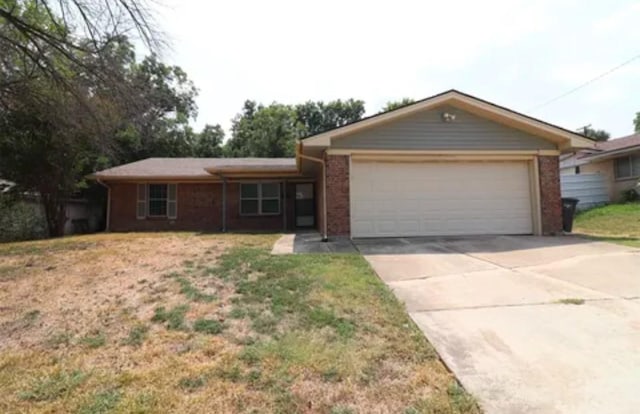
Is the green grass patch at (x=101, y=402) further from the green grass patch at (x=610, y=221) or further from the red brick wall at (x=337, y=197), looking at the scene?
the green grass patch at (x=610, y=221)

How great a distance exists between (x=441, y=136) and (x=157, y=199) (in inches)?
452

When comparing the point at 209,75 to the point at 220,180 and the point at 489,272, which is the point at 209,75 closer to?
the point at 220,180

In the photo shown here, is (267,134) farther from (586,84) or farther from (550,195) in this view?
(550,195)

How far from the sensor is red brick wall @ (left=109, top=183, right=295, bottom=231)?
15281 mm

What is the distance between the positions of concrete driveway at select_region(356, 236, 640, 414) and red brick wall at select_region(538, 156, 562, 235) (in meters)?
3.01

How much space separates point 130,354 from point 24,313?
217cm

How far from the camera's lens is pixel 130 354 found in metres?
3.37

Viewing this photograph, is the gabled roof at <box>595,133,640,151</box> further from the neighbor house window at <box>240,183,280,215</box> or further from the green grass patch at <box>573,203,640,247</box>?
the neighbor house window at <box>240,183,280,215</box>

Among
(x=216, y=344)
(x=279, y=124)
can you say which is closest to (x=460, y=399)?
(x=216, y=344)

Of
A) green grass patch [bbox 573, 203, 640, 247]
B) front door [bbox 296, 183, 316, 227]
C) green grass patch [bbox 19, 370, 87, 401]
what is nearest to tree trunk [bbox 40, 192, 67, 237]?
front door [bbox 296, 183, 316, 227]

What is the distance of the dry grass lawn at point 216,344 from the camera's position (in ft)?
8.55

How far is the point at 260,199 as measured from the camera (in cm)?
1538

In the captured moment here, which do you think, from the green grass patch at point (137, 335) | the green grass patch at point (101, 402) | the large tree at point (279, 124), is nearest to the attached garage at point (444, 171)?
the green grass patch at point (137, 335)

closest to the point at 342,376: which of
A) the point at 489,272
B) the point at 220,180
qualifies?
the point at 489,272
